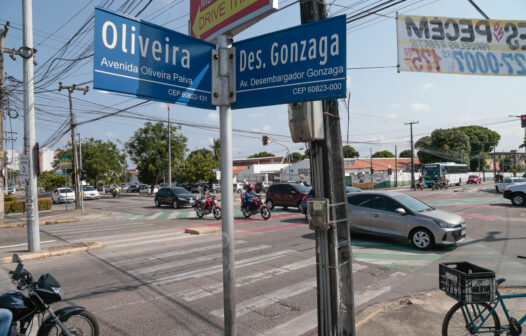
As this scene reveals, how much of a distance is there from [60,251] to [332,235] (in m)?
9.24

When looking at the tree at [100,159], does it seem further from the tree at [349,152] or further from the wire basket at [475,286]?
the tree at [349,152]

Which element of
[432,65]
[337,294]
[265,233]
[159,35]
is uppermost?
[432,65]

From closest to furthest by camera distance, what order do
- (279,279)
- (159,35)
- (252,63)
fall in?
1. (159,35)
2. (252,63)
3. (279,279)

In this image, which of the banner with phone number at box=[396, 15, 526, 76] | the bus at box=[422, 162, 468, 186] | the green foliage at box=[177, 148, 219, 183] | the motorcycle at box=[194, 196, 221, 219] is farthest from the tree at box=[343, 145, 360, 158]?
the banner with phone number at box=[396, 15, 526, 76]

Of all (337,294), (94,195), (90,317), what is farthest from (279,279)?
(94,195)

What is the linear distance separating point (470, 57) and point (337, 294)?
617cm

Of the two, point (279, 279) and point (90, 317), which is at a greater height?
point (90, 317)

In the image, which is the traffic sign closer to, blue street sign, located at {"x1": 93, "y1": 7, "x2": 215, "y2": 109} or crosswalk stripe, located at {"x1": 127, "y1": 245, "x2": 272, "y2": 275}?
blue street sign, located at {"x1": 93, "y1": 7, "x2": 215, "y2": 109}

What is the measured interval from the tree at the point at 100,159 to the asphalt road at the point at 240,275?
46465 mm

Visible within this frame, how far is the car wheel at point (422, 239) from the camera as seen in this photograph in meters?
9.41

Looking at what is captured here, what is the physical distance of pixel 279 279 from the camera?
271 inches

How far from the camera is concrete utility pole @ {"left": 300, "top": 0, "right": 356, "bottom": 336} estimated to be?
377 centimetres

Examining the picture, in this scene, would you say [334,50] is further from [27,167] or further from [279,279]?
[27,167]

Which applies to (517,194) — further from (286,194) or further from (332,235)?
(332,235)
